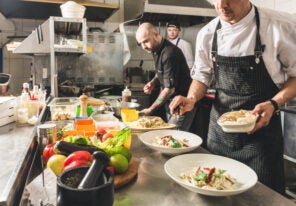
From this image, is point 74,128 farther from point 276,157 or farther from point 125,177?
point 276,157

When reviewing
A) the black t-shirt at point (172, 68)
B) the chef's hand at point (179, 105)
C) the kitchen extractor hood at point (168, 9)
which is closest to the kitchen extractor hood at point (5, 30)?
the kitchen extractor hood at point (168, 9)

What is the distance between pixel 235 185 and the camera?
3.55 ft

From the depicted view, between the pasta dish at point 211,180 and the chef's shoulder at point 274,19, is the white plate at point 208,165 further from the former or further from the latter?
the chef's shoulder at point 274,19

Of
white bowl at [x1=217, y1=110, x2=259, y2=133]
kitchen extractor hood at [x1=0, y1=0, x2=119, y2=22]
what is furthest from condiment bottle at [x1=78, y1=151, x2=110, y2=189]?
kitchen extractor hood at [x1=0, y1=0, x2=119, y2=22]

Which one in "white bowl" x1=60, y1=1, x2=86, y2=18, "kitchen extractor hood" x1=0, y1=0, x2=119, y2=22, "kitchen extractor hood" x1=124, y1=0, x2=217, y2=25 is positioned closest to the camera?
"white bowl" x1=60, y1=1, x2=86, y2=18

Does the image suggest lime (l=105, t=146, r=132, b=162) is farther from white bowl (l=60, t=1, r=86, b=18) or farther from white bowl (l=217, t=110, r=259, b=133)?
white bowl (l=60, t=1, r=86, b=18)

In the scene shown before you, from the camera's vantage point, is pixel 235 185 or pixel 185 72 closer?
pixel 235 185

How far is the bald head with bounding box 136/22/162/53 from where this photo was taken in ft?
10.6

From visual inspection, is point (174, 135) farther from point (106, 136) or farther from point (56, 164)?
point (56, 164)

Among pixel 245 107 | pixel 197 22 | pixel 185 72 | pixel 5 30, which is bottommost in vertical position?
pixel 245 107

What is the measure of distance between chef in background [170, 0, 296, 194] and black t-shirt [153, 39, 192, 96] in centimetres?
134

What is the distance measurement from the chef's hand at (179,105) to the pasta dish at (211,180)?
0.67 metres

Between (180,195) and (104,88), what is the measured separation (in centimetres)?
363

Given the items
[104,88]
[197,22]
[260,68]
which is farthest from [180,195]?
[197,22]
